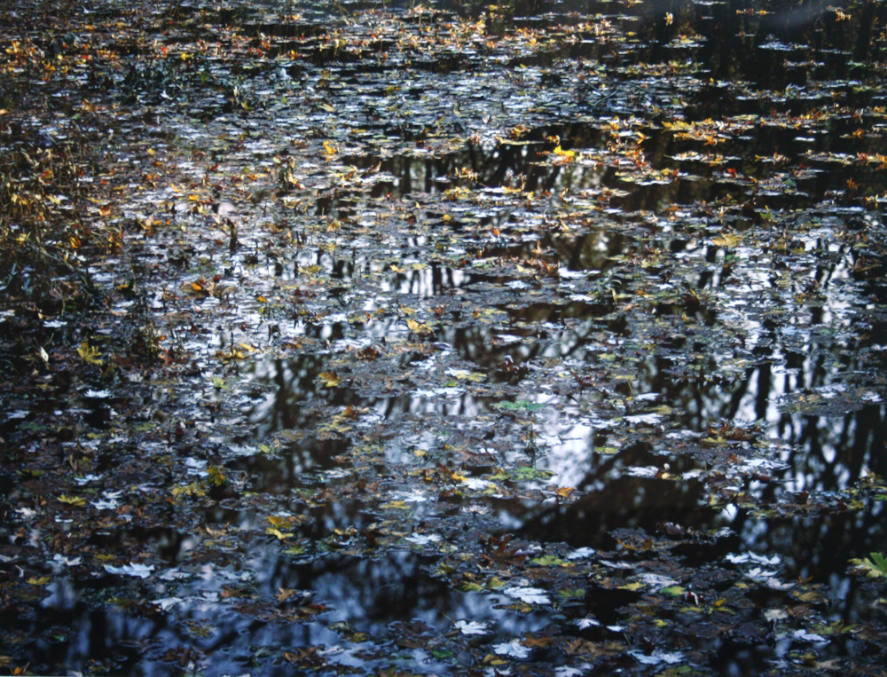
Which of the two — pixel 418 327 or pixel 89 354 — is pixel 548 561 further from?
pixel 89 354

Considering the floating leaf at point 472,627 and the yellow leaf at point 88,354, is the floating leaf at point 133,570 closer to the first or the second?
the floating leaf at point 472,627

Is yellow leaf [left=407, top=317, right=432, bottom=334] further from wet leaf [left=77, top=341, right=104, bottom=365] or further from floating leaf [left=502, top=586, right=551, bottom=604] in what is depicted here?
floating leaf [left=502, top=586, right=551, bottom=604]

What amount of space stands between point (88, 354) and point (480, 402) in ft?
8.20

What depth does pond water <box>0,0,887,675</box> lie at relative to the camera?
362 centimetres

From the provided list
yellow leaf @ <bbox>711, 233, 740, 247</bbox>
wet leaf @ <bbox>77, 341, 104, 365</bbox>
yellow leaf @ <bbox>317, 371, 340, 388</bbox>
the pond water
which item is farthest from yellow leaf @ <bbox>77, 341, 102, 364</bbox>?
yellow leaf @ <bbox>711, 233, 740, 247</bbox>

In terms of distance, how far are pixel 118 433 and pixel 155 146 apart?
5324 mm

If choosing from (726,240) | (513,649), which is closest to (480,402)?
(513,649)

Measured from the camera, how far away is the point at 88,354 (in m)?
5.52

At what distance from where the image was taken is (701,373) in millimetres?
5281

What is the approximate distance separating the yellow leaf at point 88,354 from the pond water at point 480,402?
10.2 inches

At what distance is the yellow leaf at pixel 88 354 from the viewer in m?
5.49

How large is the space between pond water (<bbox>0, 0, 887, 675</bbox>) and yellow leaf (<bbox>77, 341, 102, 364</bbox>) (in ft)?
0.85

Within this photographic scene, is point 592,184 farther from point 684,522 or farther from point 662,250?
point 684,522

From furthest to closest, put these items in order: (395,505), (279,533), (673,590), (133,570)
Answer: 1. (395,505)
2. (279,533)
3. (133,570)
4. (673,590)
